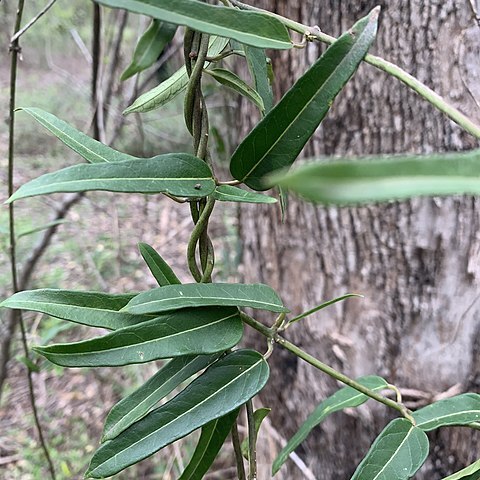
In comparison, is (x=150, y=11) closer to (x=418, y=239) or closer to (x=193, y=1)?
(x=193, y=1)

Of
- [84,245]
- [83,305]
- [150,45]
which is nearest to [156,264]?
[83,305]

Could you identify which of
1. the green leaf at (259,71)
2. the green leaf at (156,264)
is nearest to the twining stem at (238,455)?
the green leaf at (156,264)

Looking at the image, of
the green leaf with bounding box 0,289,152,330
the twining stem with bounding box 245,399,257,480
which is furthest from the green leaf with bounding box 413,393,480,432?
the green leaf with bounding box 0,289,152,330

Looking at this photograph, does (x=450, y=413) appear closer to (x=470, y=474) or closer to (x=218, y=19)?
(x=470, y=474)

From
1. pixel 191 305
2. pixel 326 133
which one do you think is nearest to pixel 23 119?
pixel 326 133

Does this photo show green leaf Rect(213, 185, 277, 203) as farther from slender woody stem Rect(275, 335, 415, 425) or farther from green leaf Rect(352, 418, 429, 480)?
green leaf Rect(352, 418, 429, 480)

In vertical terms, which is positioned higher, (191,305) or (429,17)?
(429,17)
